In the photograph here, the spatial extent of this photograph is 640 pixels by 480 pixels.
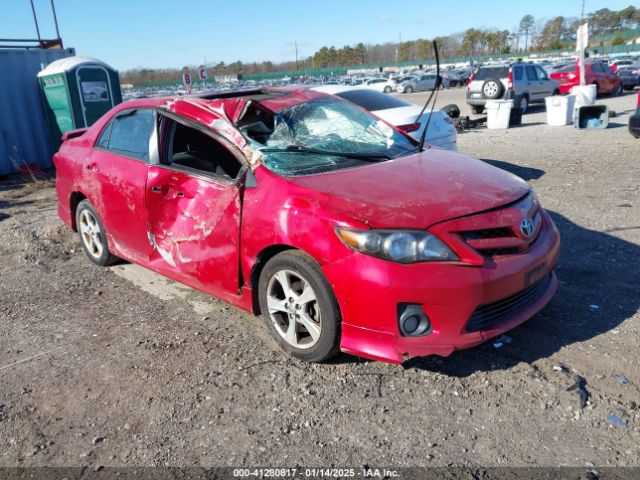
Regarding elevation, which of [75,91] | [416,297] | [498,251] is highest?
[75,91]

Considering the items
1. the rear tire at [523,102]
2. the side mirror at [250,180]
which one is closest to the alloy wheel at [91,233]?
the side mirror at [250,180]

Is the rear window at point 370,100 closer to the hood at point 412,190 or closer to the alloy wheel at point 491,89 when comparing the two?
the hood at point 412,190

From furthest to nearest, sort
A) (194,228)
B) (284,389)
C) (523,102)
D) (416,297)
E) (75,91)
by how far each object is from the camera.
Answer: (523,102)
(75,91)
(194,228)
(284,389)
(416,297)

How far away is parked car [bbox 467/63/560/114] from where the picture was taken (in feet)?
60.1

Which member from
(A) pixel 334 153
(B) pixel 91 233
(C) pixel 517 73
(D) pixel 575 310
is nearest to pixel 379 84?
(C) pixel 517 73

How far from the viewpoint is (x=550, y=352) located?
3264 millimetres

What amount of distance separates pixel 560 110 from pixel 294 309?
1359cm

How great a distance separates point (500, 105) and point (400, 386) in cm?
1296

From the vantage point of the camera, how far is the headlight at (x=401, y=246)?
2818 mm

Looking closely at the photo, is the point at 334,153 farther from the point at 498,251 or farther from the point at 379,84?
the point at 379,84

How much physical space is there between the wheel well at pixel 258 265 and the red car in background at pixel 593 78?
20.6m

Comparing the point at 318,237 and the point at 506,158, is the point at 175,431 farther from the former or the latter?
the point at 506,158

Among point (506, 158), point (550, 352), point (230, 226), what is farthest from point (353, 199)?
point (506, 158)

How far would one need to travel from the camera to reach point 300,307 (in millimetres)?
3184
